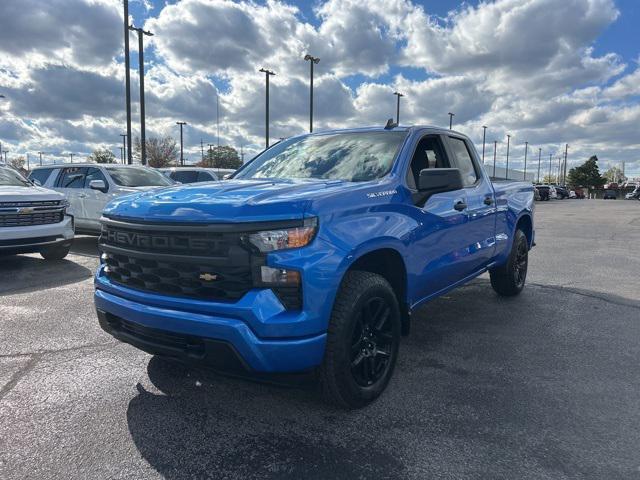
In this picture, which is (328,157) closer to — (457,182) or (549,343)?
(457,182)

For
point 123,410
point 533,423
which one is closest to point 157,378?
point 123,410

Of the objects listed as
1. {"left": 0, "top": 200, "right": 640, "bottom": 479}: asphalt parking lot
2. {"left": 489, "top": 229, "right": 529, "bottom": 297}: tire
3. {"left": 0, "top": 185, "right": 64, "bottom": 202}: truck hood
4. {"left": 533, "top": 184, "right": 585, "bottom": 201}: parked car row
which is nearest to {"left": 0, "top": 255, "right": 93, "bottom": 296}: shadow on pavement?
{"left": 0, "top": 185, "right": 64, "bottom": 202}: truck hood

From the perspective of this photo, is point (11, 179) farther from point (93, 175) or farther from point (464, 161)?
point (464, 161)

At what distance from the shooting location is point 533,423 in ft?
9.47

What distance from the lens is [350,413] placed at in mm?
2988

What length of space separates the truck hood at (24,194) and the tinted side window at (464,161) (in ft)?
20.4

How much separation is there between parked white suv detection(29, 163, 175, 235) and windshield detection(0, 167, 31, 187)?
1232mm

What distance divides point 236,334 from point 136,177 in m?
8.51

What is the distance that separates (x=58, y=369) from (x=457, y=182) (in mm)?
3258

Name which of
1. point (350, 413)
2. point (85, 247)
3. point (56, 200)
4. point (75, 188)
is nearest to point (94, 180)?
point (75, 188)

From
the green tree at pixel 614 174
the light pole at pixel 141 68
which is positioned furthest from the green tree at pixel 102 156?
the green tree at pixel 614 174

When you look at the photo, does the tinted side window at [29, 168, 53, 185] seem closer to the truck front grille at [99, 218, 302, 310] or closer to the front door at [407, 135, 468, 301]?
the truck front grille at [99, 218, 302, 310]

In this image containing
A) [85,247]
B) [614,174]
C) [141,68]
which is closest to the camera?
Result: [85,247]

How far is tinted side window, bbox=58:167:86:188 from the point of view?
10.3 m
